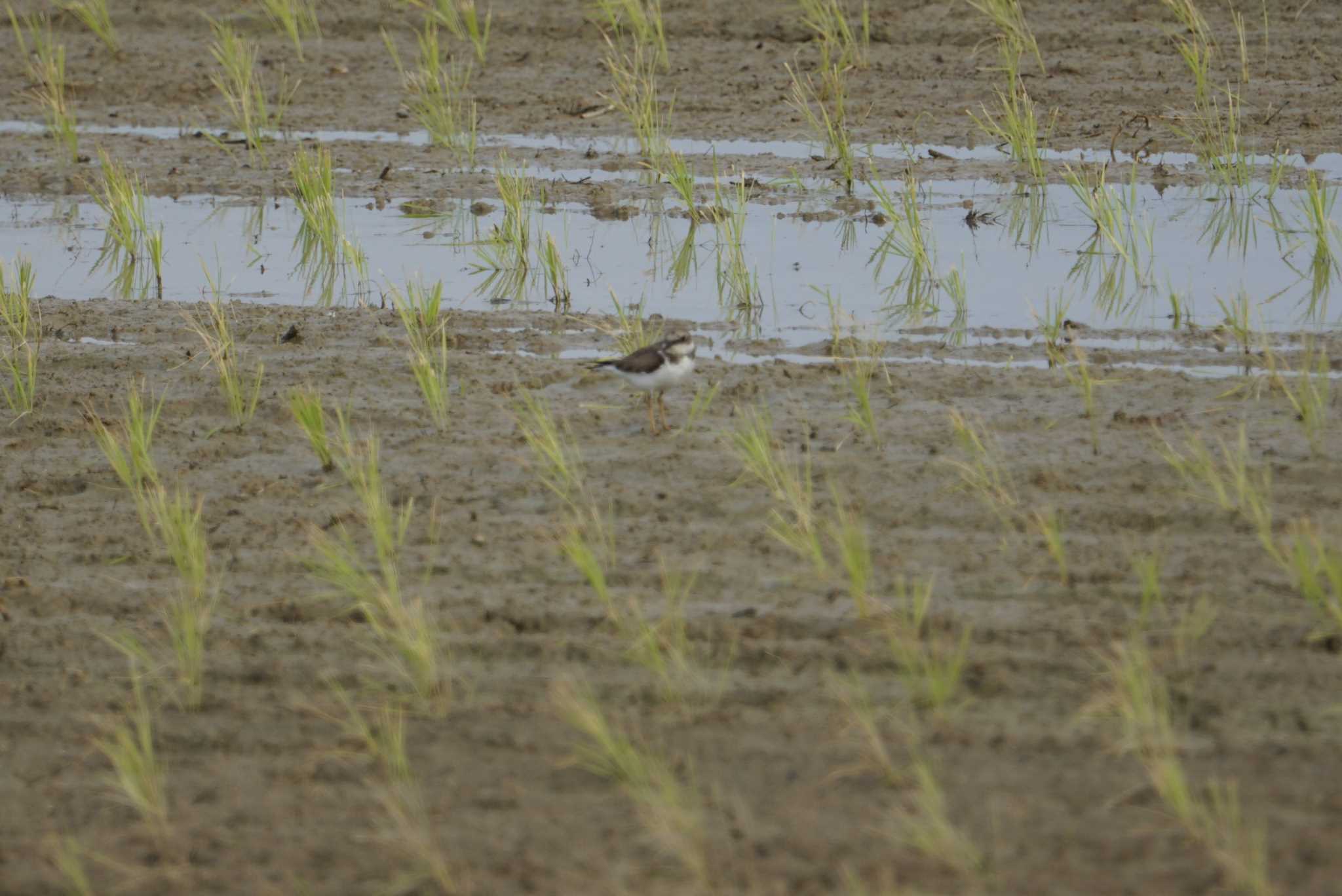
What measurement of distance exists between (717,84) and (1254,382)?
21.9ft

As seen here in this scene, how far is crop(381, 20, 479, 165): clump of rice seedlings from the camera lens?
1118 centimetres

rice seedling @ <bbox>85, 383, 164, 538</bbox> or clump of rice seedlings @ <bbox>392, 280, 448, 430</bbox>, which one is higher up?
clump of rice seedlings @ <bbox>392, 280, 448, 430</bbox>

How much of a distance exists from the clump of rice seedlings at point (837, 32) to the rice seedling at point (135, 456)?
22.4 feet

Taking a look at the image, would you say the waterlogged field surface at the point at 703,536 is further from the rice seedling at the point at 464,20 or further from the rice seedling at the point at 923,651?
the rice seedling at the point at 464,20

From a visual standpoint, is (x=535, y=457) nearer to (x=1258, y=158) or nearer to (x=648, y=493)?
(x=648, y=493)

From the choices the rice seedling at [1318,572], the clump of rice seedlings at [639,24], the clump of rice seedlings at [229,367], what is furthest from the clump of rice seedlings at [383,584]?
the clump of rice seedlings at [639,24]

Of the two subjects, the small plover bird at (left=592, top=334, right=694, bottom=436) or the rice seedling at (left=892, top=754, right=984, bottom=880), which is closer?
the rice seedling at (left=892, top=754, right=984, bottom=880)

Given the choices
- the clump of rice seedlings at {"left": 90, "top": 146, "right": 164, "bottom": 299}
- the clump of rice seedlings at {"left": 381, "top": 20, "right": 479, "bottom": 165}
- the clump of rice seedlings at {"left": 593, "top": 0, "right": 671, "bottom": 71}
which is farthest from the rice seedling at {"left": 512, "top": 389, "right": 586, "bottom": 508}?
the clump of rice seedlings at {"left": 593, "top": 0, "right": 671, "bottom": 71}

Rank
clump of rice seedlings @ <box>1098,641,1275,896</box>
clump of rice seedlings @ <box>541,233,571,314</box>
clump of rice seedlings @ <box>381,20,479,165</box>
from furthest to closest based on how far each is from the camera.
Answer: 1. clump of rice seedlings @ <box>381,20,479,165</box>
2. clump of rice seedlings @ <box>541,233,571,314</box>
3. clump of rice seedlings @ <box>1098,641,1275,896</box>

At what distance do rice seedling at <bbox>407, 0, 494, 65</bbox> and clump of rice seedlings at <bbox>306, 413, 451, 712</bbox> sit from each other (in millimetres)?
7923

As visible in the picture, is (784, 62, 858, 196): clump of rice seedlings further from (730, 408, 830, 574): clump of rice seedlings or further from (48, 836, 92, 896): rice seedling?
(48, 836, 92, 896): rice seedling

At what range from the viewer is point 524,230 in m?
8.81

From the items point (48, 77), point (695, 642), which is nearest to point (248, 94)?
point (48, 77)

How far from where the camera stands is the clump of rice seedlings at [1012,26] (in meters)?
11.7
